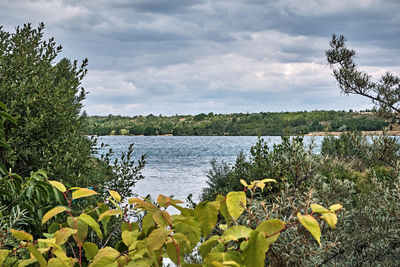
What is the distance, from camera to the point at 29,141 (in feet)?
11.8

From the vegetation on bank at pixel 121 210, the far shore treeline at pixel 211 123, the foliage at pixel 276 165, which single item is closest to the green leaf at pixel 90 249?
the vegetation on bank at pixel 121 210

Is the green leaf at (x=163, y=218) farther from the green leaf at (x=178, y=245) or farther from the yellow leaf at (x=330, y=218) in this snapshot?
the yellow leaf at (x=330, y=218)

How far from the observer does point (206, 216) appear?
52.9 inches

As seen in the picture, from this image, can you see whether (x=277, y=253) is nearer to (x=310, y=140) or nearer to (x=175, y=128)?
(x=310, y=140)

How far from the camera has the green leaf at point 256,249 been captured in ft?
3.62

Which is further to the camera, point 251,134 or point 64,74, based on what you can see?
point 251,134

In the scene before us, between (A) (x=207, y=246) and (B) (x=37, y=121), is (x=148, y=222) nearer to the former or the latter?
(A) (x=207, y=246)

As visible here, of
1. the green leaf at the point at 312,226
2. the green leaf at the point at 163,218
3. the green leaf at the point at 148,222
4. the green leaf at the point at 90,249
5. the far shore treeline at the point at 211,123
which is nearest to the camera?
the green leaf at the point at 312,226

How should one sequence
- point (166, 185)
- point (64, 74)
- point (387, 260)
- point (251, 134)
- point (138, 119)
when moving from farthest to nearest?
point (138, 119) → point (251, 134) → point (166, 185) → point (64, 74) → point (387, 260)

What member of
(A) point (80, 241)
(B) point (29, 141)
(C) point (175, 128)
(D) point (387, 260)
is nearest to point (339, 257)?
(D) point (387, 260)

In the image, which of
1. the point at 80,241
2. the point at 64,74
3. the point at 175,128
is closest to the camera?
the point at 80,241

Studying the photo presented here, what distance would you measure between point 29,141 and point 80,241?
8.28 ft

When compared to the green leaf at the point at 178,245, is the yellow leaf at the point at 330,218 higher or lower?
higher

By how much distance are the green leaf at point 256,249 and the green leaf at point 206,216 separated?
0.78 ft
